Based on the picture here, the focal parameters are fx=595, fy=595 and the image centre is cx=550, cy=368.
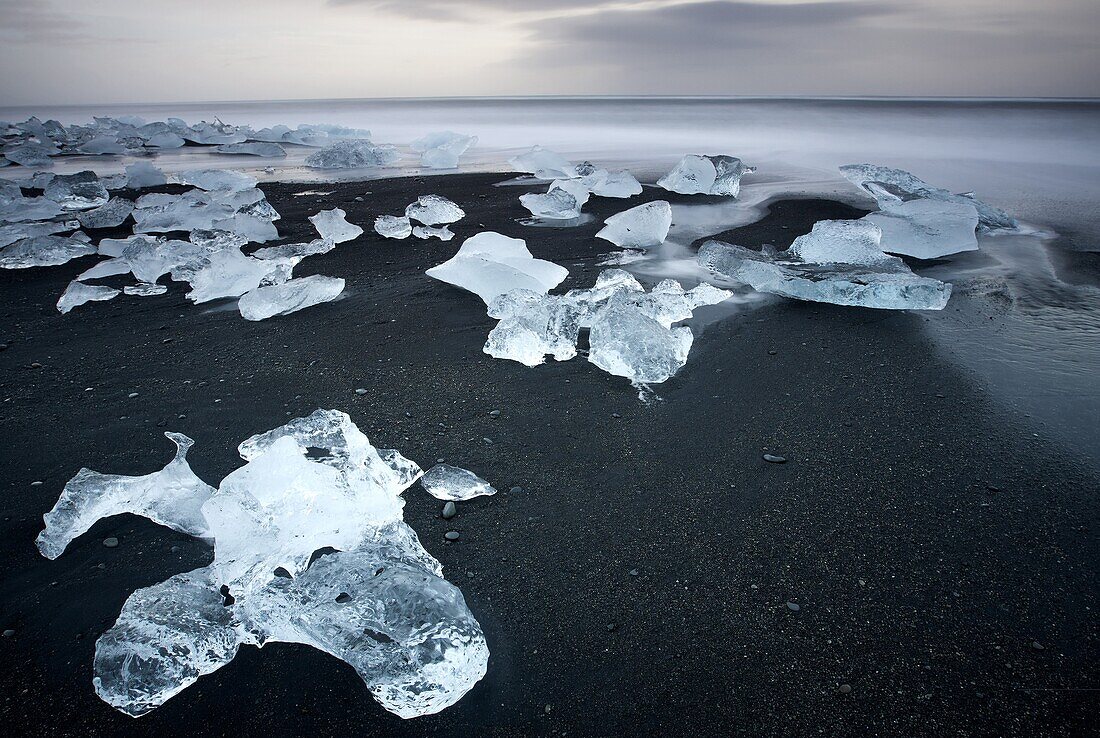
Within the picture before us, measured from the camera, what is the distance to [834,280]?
345 centimetres

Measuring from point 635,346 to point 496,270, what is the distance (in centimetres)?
126

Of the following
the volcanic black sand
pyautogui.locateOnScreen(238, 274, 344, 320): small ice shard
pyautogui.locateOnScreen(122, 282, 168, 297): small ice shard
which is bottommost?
the volcanic black sand

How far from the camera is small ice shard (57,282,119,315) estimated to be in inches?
139

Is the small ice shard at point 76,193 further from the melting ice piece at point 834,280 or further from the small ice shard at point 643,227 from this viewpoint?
the melting ice piece at point 834,280

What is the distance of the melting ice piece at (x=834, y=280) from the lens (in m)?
3.27

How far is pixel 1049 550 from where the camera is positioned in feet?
5.35

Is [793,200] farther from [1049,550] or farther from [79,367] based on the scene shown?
[79,367]

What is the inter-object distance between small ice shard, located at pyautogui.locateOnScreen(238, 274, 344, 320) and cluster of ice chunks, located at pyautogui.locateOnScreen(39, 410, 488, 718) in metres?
1.63

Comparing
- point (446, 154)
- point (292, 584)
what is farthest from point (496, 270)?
point (446, 154)

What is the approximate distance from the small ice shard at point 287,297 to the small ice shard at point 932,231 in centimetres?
383

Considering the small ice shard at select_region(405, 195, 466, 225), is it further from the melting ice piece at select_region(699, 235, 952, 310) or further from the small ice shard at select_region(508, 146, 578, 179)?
the small ice shard at select_region(508, 146, 578, 179)

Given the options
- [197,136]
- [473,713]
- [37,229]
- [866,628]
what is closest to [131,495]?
[473,713]

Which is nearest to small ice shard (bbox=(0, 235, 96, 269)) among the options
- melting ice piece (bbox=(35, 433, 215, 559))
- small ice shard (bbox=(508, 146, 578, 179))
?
melting ice piece (bbox=(35, 433, 215, 559))

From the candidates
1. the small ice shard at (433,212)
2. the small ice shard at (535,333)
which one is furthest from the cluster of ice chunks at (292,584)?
the small ice shard at (433,212)
